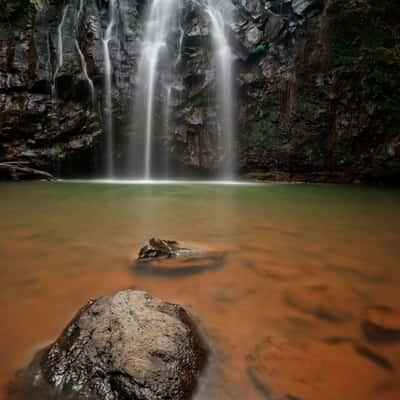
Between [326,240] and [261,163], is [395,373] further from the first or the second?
[261,163]

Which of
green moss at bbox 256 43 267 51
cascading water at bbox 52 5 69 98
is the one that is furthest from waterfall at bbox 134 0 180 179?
green moss at bbox 256 43 267 51

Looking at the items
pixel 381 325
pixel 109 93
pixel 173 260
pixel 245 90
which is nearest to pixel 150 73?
pixel 109 93

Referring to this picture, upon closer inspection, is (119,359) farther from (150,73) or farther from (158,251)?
(150,73)

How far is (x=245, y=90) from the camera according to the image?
40.2ft

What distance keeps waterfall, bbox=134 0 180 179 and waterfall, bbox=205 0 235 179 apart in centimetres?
223

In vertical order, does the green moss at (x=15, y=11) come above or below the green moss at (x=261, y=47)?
above

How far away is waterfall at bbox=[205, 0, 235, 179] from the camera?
40.3 ft

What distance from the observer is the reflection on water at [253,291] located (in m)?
1.18

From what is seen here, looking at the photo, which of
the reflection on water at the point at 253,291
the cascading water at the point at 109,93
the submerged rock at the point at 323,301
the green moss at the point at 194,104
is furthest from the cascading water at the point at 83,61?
the submerged rock at the point at 323,301

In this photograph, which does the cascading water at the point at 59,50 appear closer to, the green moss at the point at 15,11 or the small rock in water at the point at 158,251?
the green moss at the point at 15,11

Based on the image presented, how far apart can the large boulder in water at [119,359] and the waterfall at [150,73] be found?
11457 mm

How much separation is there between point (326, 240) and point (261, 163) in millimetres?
9336

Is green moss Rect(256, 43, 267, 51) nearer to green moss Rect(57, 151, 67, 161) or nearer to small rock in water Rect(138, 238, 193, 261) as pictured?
green moss Rect(57, 151, 67, 161)

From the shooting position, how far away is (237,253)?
8.82 ft
